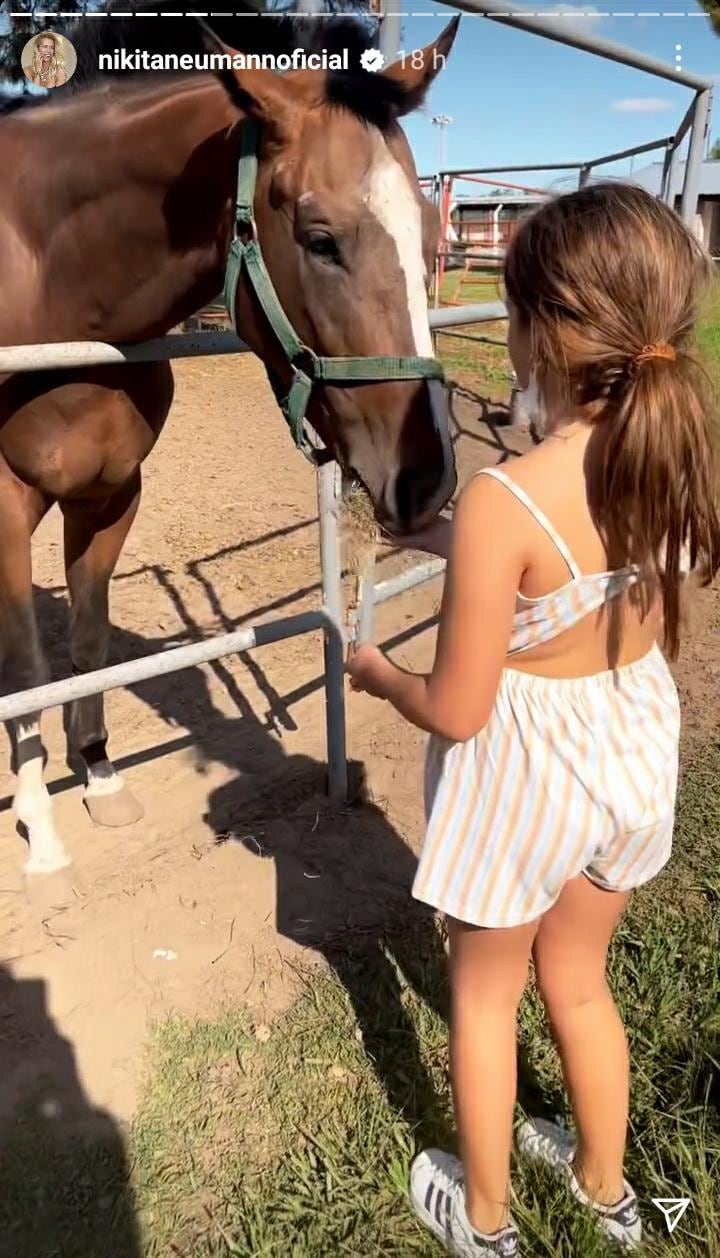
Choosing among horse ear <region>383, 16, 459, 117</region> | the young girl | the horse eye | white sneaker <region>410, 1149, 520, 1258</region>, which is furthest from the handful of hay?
white sneaker <region>410, 1149, 520, 1258</region>

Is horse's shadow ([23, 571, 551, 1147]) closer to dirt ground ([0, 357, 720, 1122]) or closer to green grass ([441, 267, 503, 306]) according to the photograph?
dirt ground ([0, 357, 720, 1122])

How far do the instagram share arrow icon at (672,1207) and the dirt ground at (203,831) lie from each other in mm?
884

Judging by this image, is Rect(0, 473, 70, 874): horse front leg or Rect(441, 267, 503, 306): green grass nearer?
Rect(0, 473, 70, 874): horse front leg

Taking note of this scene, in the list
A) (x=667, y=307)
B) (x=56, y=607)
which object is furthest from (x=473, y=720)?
(x=56, y=607)

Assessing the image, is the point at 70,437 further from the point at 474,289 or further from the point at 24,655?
the point at 474,289

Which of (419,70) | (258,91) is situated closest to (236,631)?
(258,91)

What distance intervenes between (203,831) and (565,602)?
6.17 ft

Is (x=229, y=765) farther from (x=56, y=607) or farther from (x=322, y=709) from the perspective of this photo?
(x=56, y=607)

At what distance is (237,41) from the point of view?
6.34ft

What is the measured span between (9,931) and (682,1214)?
1.68 m

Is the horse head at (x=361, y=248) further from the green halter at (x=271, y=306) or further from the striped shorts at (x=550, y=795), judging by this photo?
the striped shorts at (x=550, y=795)

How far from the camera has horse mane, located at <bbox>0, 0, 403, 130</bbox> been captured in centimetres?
167

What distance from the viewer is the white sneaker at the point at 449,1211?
1.36 m

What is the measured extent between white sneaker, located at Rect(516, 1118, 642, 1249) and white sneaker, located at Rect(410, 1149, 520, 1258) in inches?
5.1
